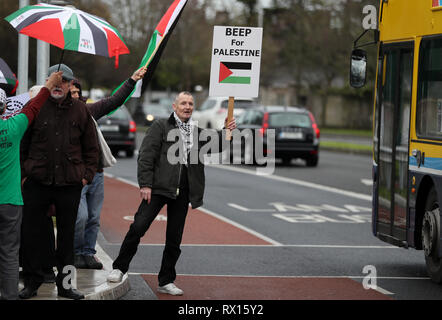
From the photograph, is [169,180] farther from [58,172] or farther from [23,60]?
[23,60]

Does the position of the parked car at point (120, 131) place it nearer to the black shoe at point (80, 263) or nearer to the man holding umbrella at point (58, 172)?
the black shoe at point (80, 263)

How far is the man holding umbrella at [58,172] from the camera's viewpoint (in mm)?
7438

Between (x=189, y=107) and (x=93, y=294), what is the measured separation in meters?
1.80

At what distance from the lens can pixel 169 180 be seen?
827 cm

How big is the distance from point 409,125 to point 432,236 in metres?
1.33

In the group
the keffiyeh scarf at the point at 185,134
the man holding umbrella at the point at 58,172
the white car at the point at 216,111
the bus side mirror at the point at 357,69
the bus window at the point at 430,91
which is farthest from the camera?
the white car at the point at 216,111

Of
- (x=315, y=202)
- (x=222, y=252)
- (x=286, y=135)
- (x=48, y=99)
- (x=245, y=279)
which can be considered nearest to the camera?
(x=48, y=99)

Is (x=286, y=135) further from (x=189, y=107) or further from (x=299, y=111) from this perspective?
(x=189, y=107)

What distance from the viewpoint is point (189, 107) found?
8336 millimetres

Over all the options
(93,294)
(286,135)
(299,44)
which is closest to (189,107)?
(93,294)

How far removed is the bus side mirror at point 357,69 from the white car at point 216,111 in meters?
23.2

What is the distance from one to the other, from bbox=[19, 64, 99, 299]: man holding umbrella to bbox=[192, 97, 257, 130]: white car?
26900 millimetres

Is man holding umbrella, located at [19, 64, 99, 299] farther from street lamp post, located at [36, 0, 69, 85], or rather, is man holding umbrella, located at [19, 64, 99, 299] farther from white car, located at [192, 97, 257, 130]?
white car, located at [192, 97, 257, 130]

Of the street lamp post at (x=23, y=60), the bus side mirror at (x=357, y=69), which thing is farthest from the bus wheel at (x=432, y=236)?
the street lamp post at (x=23, y=60)
